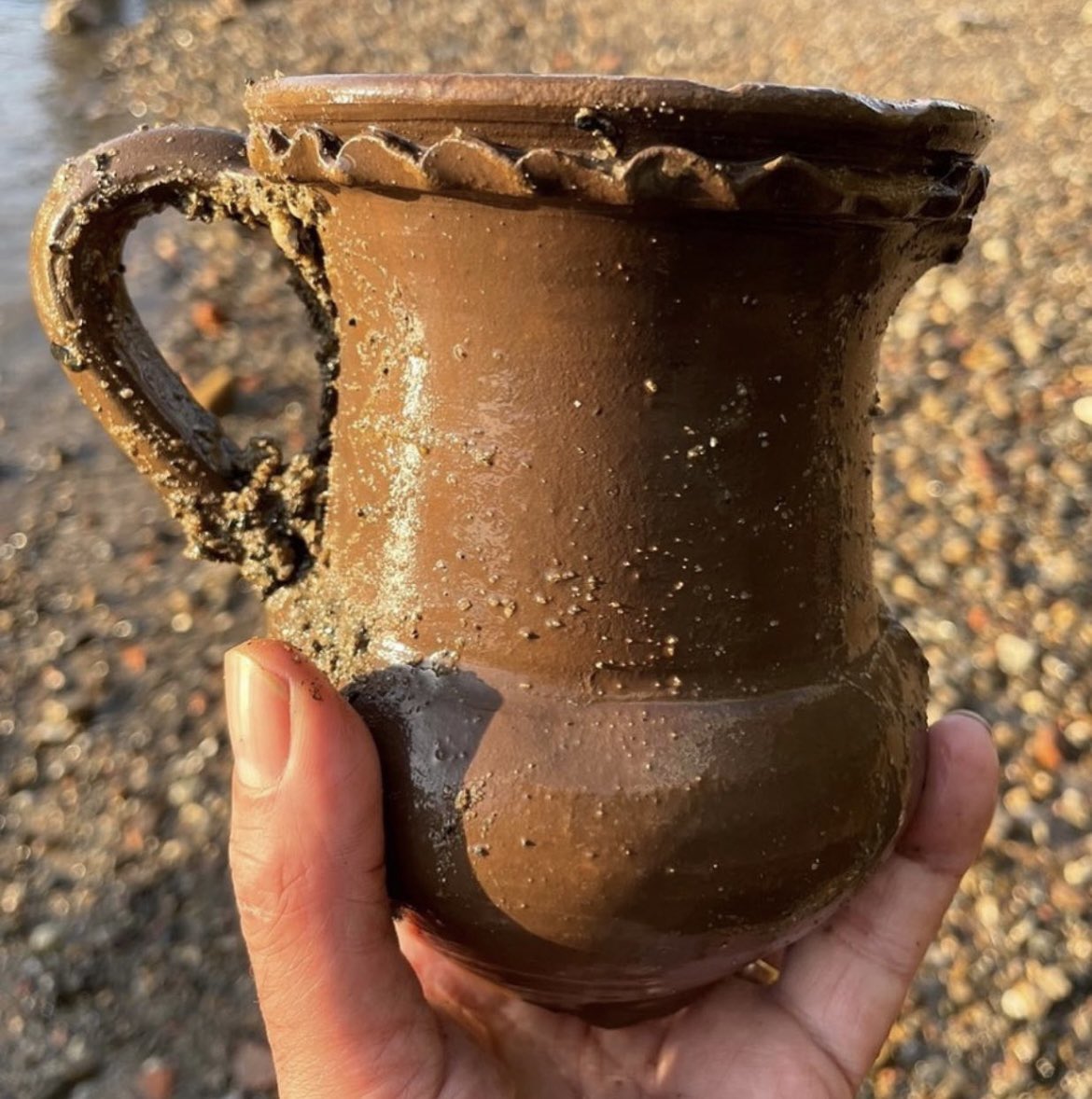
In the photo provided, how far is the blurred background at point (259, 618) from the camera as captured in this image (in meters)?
2.65

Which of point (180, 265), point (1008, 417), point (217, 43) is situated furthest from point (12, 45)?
point (1008, 417)

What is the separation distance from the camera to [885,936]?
1.75 m

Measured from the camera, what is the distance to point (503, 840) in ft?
3.87

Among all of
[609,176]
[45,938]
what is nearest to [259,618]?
[45,938]

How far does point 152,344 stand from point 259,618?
7.78 ft

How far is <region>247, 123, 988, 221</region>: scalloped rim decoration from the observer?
1004 millimetres

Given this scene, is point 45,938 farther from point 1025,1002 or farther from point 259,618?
point 1025,1002

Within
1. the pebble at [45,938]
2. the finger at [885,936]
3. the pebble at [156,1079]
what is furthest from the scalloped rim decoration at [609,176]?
the pebble at [45,938]

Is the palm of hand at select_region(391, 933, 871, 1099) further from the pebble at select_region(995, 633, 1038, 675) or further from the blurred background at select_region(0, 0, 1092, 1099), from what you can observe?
the pebble at select_region(995, 633, 1038, 675)

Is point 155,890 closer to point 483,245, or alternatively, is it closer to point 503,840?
point 503,840

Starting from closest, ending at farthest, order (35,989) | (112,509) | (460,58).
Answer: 1. (35,989)
2. (112,509)
3. (460,58)

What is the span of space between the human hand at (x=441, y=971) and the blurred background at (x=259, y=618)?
0.93 m

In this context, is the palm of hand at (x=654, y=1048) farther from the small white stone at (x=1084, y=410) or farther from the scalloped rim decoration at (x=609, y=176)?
→ the small white stone at (x=1084, y=410)

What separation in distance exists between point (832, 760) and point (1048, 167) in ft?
15.2
